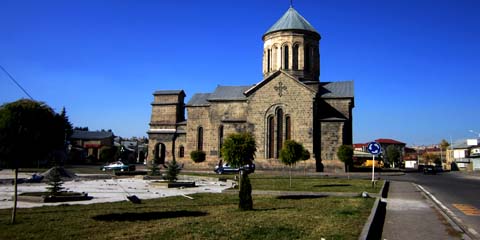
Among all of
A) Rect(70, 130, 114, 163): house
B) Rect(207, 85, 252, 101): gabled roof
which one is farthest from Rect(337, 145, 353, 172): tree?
Rect(70, 130, 114, 163): house

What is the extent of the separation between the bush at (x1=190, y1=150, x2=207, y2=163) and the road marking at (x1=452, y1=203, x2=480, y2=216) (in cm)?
3463

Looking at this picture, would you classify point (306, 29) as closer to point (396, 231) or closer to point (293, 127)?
point (293, 127)

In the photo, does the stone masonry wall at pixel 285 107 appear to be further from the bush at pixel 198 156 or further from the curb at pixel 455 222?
the curb at pixel 455 222

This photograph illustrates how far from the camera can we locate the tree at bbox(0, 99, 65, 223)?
888 centimetres

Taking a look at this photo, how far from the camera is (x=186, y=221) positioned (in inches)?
378

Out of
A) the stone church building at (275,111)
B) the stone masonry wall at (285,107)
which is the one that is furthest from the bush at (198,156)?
the stone masonry wall at (285,107)

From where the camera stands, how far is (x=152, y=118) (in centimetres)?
5403

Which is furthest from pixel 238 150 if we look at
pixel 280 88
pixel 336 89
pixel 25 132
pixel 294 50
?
pixel 336 89

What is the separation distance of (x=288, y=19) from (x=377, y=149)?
1193 inches

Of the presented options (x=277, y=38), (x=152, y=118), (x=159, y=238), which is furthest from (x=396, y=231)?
(x=152, y=118)

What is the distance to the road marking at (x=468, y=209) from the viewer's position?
493 inches

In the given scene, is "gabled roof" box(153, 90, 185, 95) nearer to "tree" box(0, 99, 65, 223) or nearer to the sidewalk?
the sidewalk

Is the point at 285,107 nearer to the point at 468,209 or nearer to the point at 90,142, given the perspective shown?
the point at 468,209

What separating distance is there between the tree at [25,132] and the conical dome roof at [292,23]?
1581 inches
